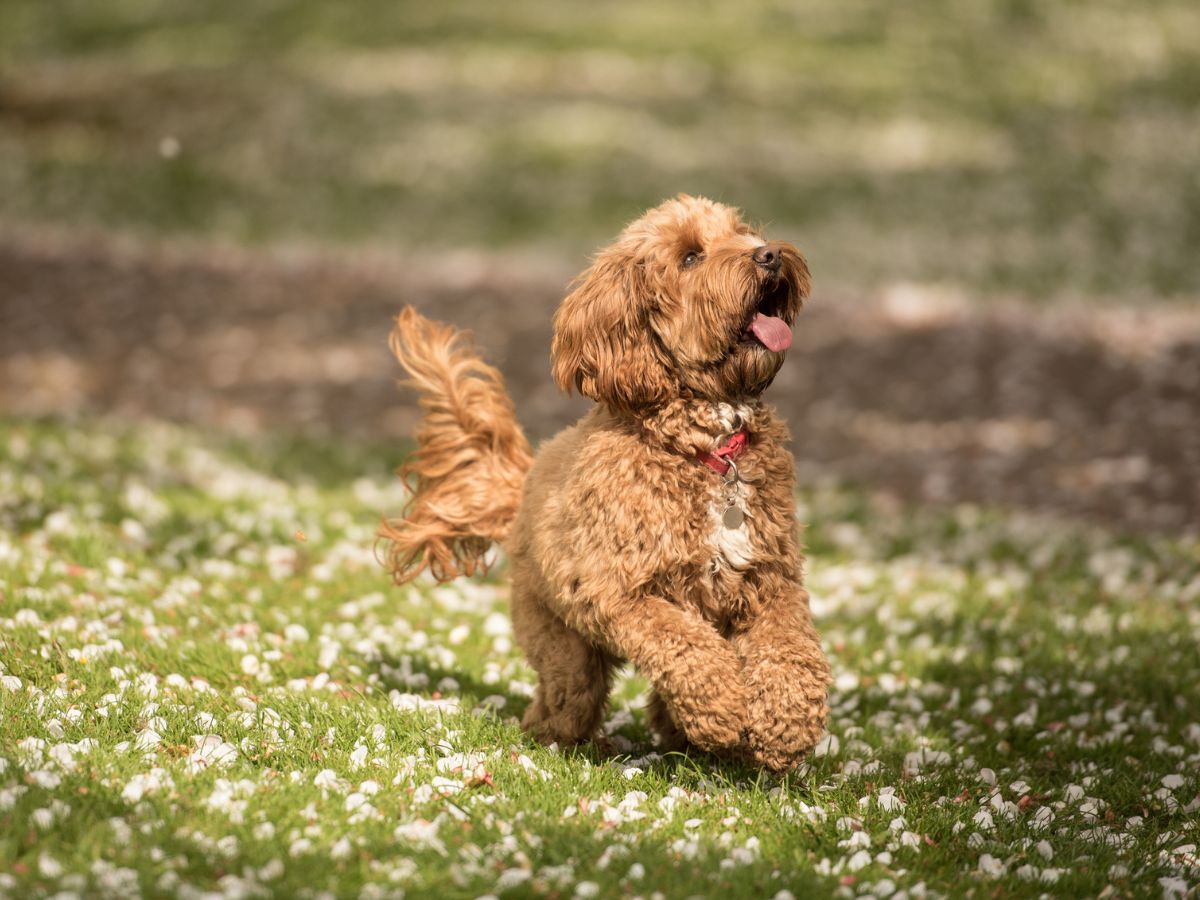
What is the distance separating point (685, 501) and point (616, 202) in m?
19.0

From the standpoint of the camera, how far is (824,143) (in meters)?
25.9

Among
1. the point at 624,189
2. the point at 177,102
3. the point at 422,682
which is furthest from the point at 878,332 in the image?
the point at 177,102

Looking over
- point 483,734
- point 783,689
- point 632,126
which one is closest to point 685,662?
point 783,689

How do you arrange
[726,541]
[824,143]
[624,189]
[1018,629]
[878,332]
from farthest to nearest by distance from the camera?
[824,143]
[624,189]
[878,332]
[1018,629]
[726,541]

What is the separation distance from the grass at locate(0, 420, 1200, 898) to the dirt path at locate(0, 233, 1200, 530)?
278 cm

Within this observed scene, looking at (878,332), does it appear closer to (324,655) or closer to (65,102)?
(324,655)

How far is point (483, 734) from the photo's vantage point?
5.68 m

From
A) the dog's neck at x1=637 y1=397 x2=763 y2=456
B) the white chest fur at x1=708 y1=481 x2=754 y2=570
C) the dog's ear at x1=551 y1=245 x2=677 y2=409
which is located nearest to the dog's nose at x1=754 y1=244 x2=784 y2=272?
the dog's ear at x1=551 y1=245 x2=677 y2=409

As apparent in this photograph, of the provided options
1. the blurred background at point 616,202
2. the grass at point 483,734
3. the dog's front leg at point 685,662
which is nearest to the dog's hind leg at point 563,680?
the grass at point 483,734

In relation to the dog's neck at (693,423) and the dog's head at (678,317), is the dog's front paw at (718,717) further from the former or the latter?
the dog's head at (678,317)

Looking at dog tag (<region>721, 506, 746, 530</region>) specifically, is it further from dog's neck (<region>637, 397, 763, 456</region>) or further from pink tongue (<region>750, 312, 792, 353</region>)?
pink tongue (<region>750, 312, 792, 353</region>)

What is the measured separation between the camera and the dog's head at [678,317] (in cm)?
509

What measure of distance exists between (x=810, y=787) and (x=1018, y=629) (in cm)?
341

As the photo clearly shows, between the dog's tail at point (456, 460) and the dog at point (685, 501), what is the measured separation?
2.62 ft
